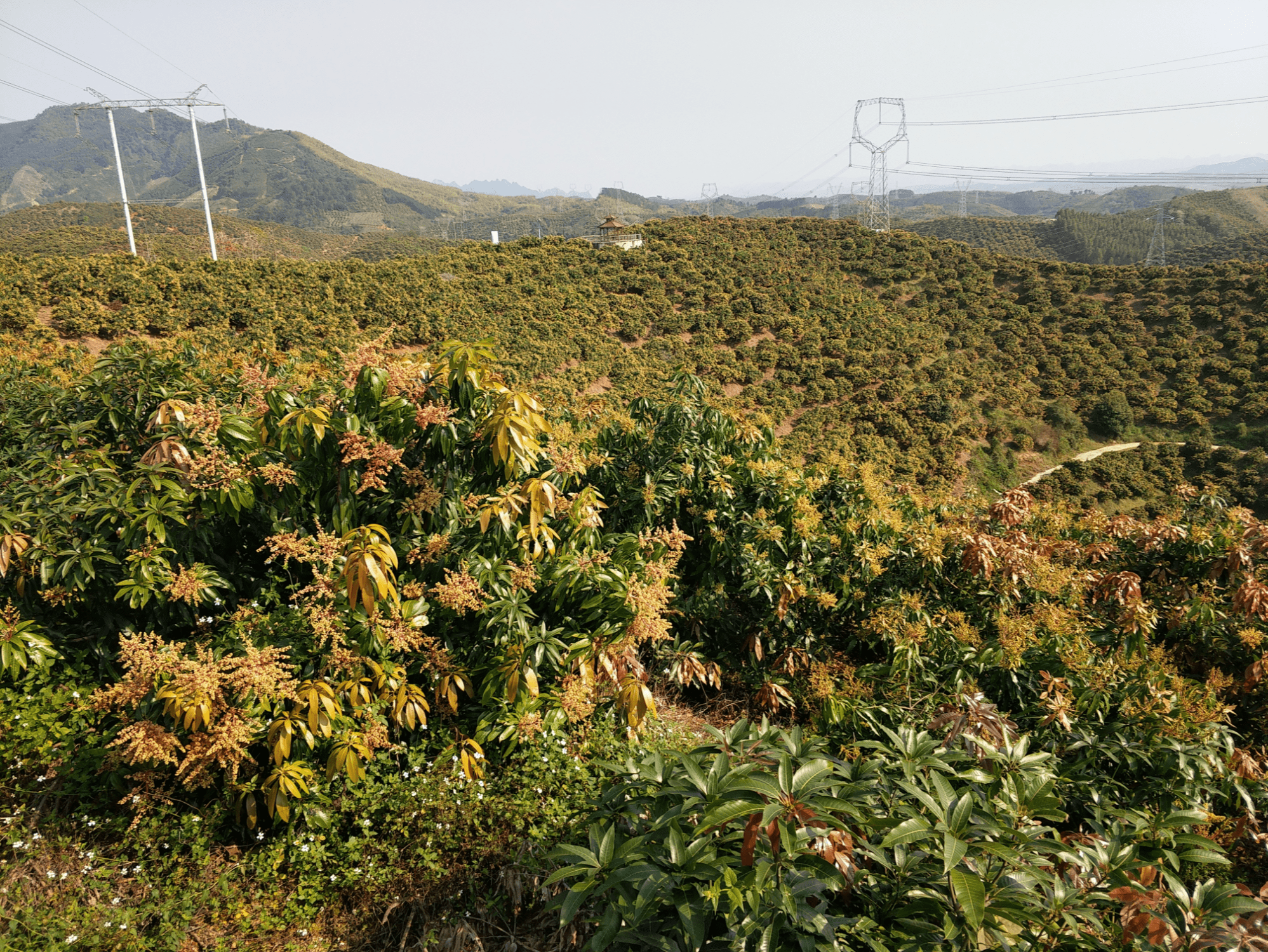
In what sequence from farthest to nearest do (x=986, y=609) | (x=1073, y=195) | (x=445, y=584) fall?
(x=1073, y=195), (x=986, y=609), (x=445, y=584)

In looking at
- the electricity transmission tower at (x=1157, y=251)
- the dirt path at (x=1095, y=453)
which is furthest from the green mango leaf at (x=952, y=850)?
the electricity transmission tower at (x=1157, y=251)

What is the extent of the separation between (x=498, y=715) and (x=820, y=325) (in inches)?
901

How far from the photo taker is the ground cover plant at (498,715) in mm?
1790

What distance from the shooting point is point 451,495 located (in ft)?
10.8

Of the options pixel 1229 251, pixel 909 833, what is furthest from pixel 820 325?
pixel 1229 251

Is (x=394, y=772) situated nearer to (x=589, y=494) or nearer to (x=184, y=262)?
(x=589, y=494)

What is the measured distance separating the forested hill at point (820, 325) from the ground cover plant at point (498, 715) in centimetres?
1060

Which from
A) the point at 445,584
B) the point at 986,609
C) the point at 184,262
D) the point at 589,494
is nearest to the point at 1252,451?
the point at 986,609

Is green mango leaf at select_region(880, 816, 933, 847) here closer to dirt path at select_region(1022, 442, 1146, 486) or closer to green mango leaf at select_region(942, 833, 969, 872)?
green mango leaf at select_region(942, 833, 969, 872)

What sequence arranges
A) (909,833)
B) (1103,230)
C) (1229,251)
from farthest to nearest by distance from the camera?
(1103,230), (1229,251), (909,833)

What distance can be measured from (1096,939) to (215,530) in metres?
4.11

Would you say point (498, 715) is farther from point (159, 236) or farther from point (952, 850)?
point (159, 236)

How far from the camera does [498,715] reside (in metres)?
3.31

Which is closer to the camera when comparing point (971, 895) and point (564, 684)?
point (971, 895)
